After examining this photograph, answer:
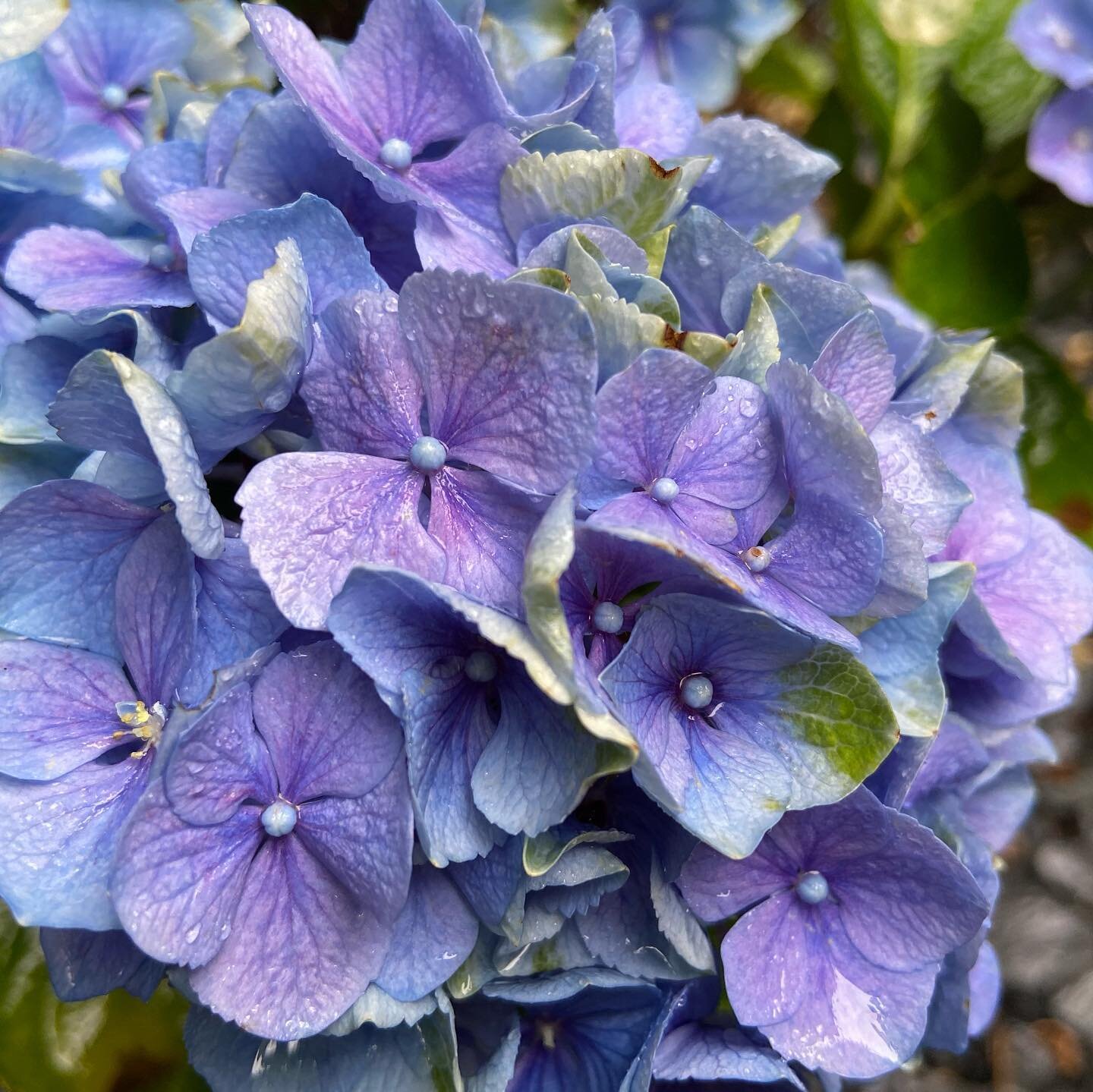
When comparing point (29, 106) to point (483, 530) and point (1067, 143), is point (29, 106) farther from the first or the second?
point (1067, 143)

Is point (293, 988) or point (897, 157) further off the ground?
point (897, 157)

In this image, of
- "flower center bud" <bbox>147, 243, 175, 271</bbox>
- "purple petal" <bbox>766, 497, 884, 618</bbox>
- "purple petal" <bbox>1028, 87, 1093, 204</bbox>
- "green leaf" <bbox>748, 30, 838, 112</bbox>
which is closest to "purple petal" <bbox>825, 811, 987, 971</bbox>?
"purple petal" <bbox>766, 497, 884, 618</bbox>

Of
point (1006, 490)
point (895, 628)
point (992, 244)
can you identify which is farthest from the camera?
point (992, 244)

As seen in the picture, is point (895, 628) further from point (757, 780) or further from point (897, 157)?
point (897, 157)

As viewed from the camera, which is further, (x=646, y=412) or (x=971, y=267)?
(x=971, y=267)

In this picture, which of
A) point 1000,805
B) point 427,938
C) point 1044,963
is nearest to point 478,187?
point 427,938

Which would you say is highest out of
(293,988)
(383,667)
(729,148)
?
(729,148)

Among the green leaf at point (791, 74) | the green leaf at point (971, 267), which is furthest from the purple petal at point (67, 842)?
the green leaf at point (791, 74)

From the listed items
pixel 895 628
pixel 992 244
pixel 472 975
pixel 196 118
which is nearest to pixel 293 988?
pixel 472 975
